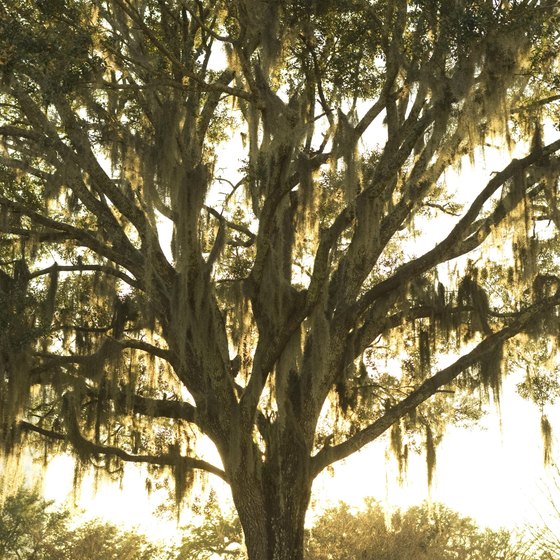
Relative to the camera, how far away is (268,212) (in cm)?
838

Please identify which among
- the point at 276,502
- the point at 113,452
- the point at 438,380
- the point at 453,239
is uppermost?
the point at 453,239

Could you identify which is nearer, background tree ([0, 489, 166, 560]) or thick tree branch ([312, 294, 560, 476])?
thick tree branch ([312, 294, 560, 476])

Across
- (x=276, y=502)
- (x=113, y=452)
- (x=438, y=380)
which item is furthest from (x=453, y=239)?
(x=113, y=452)

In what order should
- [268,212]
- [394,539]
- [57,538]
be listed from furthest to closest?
[57,538]
[394,539]
[268,212]

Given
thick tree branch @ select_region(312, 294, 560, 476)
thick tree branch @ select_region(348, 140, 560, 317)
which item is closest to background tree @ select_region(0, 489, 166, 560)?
thick tree branch @ select_region(312, 294, 560, 476)

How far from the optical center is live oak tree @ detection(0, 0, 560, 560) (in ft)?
25.7

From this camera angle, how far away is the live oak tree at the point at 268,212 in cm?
784

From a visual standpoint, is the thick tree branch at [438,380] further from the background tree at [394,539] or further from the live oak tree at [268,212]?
the background tree at [394,539]

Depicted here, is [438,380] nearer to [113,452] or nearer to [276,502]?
[276,502]

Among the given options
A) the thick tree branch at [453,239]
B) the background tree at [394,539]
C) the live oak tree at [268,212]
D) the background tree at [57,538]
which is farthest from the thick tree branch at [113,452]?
the background tree at [57,538]

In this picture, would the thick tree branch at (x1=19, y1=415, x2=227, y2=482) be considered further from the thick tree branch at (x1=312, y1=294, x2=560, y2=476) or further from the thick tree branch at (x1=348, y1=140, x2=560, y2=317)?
the thick tree branch at (x1=348, y1=140, x2=560, y2=317)

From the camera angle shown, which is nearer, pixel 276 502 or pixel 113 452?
pixel 276 502

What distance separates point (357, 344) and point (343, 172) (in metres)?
1.83

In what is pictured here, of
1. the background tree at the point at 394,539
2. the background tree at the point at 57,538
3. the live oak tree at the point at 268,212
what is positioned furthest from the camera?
the background tree at the point at 57,538
